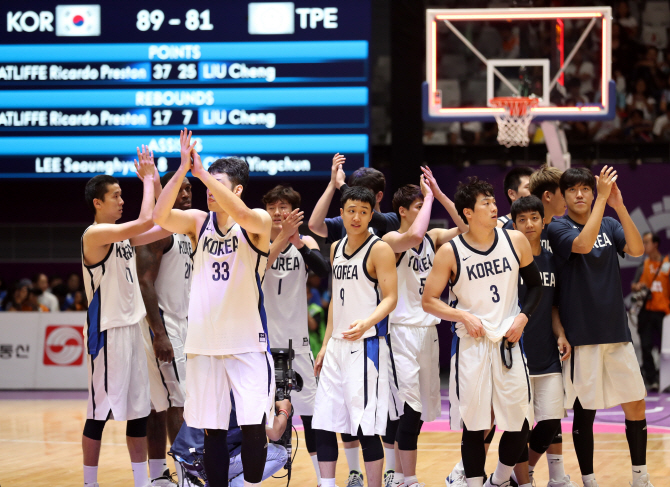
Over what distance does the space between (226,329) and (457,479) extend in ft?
7.41

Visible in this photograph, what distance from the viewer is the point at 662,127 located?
45.8 feet

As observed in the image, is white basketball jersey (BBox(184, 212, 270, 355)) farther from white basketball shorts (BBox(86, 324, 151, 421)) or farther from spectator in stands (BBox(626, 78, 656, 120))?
spectator in stands (BBox(626, 78, 656, 120))

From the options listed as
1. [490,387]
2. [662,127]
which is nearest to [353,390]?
[490,387]

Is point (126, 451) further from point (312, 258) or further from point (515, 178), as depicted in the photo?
point (515, 178)

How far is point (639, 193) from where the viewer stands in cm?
1333

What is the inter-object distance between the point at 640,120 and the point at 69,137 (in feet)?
30.7

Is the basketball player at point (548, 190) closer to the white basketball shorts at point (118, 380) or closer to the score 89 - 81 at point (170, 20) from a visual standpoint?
the white basketball shorts at point (118, 380)

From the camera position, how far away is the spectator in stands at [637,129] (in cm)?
1395

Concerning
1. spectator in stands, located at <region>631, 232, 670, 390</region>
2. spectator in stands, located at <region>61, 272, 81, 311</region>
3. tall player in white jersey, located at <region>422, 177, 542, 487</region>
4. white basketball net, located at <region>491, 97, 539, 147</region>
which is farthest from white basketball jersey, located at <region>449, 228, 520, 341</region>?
spectator in stands, located at <region>61, 272, 81, 311</region>

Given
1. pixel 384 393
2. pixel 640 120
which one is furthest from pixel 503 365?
pixel 640 120

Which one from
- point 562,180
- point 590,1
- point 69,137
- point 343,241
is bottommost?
point 343,241

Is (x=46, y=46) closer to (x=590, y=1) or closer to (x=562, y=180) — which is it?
(x=562, y=180)

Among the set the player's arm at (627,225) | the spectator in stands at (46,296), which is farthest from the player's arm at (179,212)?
the spectator in stands at (46,296)

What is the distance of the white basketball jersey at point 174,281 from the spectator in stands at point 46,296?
7753mm
